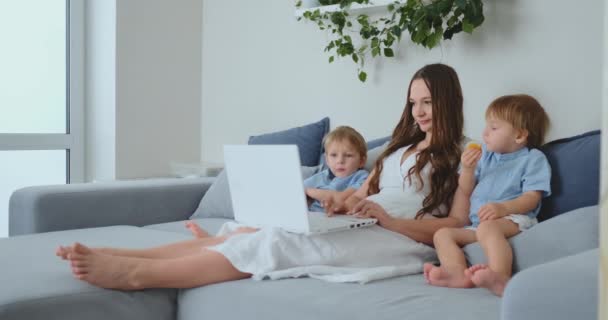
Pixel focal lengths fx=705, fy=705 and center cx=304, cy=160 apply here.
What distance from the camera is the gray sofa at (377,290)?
3.27ft

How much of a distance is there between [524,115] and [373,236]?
51 cm

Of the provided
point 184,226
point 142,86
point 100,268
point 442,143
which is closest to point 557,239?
point 442,143

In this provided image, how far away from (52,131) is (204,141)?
2.56 ft

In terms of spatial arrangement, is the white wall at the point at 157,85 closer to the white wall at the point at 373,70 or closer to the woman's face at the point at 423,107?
the white wall at the point at 373,70

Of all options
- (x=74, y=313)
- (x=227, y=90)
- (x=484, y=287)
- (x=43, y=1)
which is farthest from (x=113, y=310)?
(x=43, y=1)

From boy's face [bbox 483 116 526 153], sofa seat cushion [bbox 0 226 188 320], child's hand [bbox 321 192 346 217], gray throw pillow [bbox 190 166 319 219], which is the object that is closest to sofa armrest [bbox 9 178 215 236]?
gray throw pillow [bbox 190 166 319 219]

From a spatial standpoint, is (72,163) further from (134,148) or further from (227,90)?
(227,90)

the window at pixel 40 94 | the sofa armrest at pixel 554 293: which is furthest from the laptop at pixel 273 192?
the window at pixel 40 94

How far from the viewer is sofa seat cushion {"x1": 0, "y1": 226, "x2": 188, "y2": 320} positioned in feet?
4.93

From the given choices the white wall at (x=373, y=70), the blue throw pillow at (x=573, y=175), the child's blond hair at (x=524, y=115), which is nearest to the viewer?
the blue throw pillow at (x=573, y=175)

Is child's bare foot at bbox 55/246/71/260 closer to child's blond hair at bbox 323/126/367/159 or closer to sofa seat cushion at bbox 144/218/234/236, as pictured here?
sofa seat cushion at bbox 144/218/234/236

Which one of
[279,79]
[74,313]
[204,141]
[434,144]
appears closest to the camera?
[74,313]

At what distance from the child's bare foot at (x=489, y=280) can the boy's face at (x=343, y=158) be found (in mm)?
909

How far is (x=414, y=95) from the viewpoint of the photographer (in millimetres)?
2059
